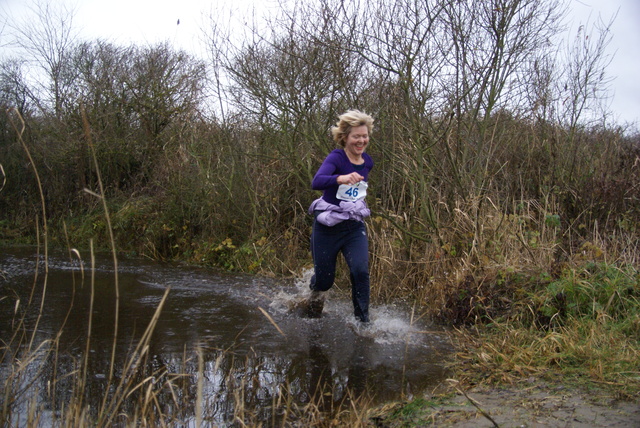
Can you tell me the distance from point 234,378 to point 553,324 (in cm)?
297

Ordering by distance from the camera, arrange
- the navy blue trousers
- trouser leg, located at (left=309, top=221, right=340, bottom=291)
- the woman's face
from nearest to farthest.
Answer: the woman's face < the navy blue trousers < trouser leg, located at (left=309, top=221, right=340, bottom=291)

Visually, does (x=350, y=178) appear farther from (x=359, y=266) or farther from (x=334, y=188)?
(x=359, y=266)

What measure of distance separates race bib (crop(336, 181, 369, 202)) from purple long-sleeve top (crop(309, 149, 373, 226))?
4 cm

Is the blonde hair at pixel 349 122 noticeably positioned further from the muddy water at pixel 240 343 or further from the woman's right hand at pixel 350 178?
the muddy water at pixel 240 343

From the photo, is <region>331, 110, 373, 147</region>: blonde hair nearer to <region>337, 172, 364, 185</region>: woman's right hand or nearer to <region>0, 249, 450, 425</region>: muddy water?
<region>337, 172, 364, 185</region>: woman's right hand

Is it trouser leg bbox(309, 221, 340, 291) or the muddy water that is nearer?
the muddy water

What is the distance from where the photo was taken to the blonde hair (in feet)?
16.6

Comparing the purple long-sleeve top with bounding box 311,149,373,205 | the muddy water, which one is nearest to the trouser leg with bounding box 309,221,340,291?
the purple long-sleeve top with bounding box 311,149,373,205

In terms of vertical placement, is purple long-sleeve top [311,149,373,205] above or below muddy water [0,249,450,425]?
above

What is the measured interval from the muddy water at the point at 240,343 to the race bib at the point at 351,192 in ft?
3.90

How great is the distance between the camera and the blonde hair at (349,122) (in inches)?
199

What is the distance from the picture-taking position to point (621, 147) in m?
9.05

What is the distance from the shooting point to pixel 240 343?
189 inches

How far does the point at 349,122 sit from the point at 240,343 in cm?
212
